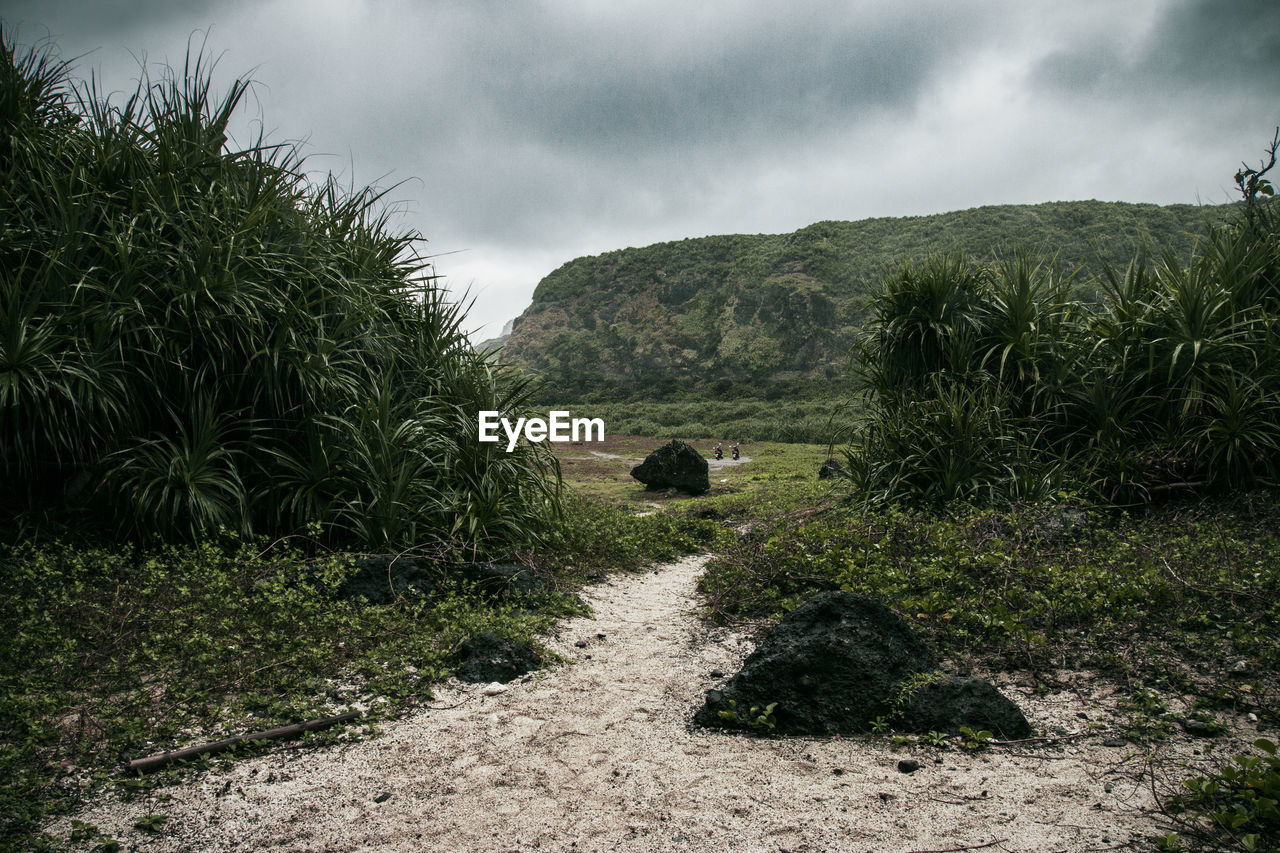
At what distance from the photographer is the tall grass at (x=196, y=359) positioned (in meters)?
4.90

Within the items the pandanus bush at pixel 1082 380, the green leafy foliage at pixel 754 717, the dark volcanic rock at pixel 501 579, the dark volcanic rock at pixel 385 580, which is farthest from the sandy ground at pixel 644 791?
the pandanus bush at pixel 1082 380

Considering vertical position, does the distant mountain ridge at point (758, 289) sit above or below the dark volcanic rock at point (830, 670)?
above

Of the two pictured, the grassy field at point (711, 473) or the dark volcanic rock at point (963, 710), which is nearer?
the dark volcanic rock at point (963, 710)

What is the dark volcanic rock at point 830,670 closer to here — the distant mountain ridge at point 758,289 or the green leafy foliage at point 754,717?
the green leafy foliage at point 754,717

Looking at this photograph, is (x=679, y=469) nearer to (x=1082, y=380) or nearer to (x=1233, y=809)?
(x=1082, y=380)

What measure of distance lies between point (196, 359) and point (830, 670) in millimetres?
4792

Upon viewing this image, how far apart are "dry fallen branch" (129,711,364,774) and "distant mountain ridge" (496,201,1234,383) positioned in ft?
139

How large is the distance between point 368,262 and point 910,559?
507 centimetres

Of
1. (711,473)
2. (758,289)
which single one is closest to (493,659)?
(711,473)

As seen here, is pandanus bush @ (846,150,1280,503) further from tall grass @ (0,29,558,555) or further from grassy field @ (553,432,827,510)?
tall grass @ (0,29,558,555)

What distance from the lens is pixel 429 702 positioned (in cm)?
361

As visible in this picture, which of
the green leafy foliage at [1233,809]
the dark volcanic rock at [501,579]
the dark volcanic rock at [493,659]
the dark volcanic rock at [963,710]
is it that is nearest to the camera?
the green leafy foliage at [1233,809]

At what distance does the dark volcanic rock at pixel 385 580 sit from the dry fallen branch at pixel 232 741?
4.71ft

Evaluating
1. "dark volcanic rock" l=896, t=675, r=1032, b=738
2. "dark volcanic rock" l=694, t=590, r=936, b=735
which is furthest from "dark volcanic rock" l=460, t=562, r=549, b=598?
"dark volcanic rock" l=896, t=675, r=1032, b=738
